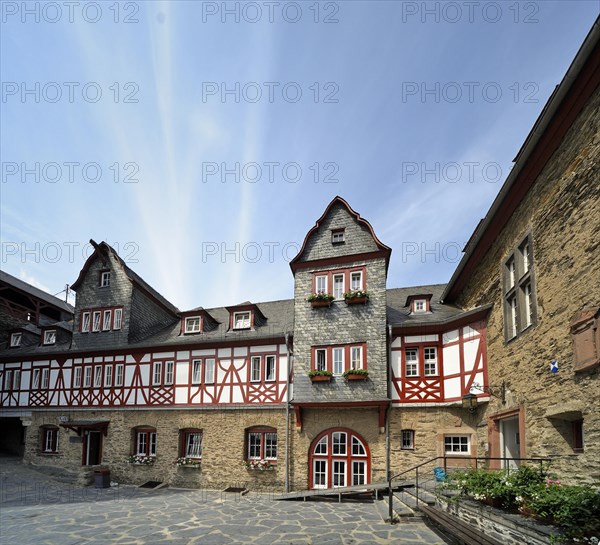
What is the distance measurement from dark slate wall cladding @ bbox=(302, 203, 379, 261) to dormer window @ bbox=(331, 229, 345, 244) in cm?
13

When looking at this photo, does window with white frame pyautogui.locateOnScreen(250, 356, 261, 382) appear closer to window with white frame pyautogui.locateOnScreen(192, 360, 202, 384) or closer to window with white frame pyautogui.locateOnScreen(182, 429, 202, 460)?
window with white frame pyautogui.locateOnScreen(192, 360, 202, 384)

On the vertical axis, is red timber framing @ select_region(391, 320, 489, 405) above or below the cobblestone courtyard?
above

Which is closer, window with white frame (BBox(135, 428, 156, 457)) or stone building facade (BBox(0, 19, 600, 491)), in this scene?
stone building facade (BBox(0, 19, 600, 491))

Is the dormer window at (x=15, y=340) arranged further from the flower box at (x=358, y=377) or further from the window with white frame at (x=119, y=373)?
the flower box at (x=358, y=377)

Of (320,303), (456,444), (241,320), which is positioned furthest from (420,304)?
(241,320)

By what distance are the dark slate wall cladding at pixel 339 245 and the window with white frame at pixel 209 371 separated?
5924 millimetres

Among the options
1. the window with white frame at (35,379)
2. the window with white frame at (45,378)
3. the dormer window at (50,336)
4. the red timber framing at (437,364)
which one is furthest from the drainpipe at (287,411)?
the dormer window at (50,336)

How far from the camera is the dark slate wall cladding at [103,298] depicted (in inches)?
928

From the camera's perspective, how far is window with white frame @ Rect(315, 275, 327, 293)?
19.4 meters

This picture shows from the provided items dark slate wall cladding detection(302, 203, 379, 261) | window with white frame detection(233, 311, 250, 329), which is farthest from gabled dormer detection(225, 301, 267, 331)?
dark slate wall cladding detection(302, 203, 379, 261)

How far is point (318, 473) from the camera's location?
1794cm

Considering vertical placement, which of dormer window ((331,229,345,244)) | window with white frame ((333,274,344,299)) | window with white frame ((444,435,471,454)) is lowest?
window with white frame ((444,435,471,454))

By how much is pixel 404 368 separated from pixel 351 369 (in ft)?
6.26

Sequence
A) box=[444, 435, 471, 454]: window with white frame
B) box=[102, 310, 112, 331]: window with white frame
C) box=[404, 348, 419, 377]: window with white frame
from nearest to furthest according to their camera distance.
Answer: box=[444, 435, 471, 454]: window with white frame
box=[404, 348, 419, 377]: window with white frame
box=[102, 310, 112, 331]: window with white frame
